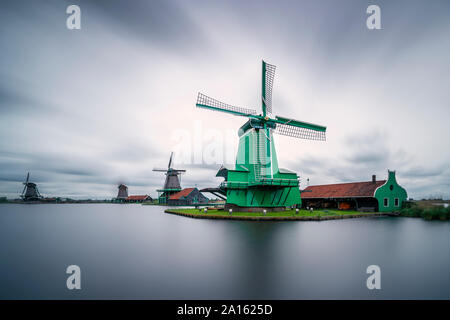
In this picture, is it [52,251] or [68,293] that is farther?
[52,251]

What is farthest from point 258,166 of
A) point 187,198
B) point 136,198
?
point 136,198

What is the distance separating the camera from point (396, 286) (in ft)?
17.3

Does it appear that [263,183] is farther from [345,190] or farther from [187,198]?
[187,198]

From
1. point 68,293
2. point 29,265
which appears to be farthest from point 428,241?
point 29,265

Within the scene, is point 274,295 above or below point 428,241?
above

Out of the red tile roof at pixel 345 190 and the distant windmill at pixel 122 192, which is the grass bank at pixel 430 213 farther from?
the distant windmill at pixel 122 192

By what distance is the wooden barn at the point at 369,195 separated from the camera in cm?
2416

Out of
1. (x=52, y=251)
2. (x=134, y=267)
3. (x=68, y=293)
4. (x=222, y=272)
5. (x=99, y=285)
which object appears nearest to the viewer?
(x=68, y=293)

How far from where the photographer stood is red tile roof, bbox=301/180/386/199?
81.1ft

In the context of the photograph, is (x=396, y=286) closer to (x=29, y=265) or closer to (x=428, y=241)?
(x=428, y=241)

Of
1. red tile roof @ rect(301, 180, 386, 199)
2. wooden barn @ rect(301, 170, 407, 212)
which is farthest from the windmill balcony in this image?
wooden barn @ rect(301, 170, 407, 212)

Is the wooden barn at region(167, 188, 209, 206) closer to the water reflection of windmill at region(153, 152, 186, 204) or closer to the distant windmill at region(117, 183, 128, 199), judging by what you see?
the water reflection of windmill at region(153, 152, 186, 204)

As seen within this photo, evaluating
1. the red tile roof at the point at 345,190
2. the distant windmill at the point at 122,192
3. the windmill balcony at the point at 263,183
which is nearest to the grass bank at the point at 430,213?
the red tile roof at the point at 345,190
